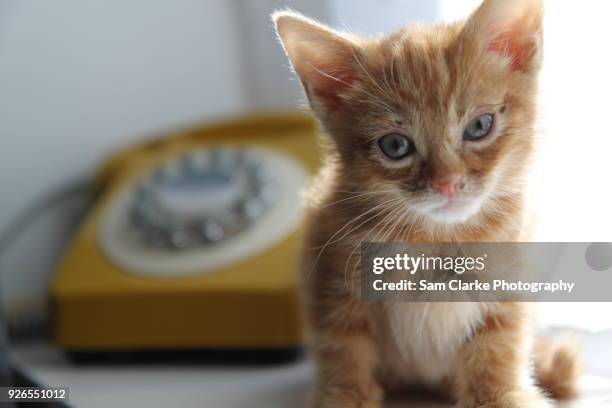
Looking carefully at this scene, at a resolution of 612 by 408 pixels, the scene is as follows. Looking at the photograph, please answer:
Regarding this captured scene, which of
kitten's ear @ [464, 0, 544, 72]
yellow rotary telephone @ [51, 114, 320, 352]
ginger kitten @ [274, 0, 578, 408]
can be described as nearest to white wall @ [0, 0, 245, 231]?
yellow rotary telephone @ [51, 114, 320, 352]

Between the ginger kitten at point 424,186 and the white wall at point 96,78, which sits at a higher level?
the white wall at point 96,78

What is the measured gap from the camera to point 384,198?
2.31 ft

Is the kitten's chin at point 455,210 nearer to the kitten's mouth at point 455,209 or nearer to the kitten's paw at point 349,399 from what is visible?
the kitten's mouth at point 455,209

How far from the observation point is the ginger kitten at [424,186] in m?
0.66

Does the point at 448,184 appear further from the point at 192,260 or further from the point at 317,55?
the point at 192,260

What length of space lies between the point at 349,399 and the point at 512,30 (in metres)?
0.36

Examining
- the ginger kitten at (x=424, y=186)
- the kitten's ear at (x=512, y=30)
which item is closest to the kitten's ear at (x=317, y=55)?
the ginger kitten at (x=424, y=186)

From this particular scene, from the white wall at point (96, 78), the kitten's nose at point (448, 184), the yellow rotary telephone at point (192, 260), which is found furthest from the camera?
the white wall at point (96, 78)

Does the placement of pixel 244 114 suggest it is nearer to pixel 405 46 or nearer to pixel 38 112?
pixel 38 112

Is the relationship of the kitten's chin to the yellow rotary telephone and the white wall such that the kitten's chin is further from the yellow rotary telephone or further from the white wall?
the white wall

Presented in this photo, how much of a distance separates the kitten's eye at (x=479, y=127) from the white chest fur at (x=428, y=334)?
0.16 m

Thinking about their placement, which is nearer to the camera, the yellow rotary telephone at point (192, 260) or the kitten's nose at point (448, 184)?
the kitten's nose at point (448, 184)

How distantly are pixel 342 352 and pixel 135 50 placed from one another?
34.0 inches

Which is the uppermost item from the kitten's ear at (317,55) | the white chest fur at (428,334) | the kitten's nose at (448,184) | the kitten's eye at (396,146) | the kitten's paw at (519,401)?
the kitten's ear at (317,55)
